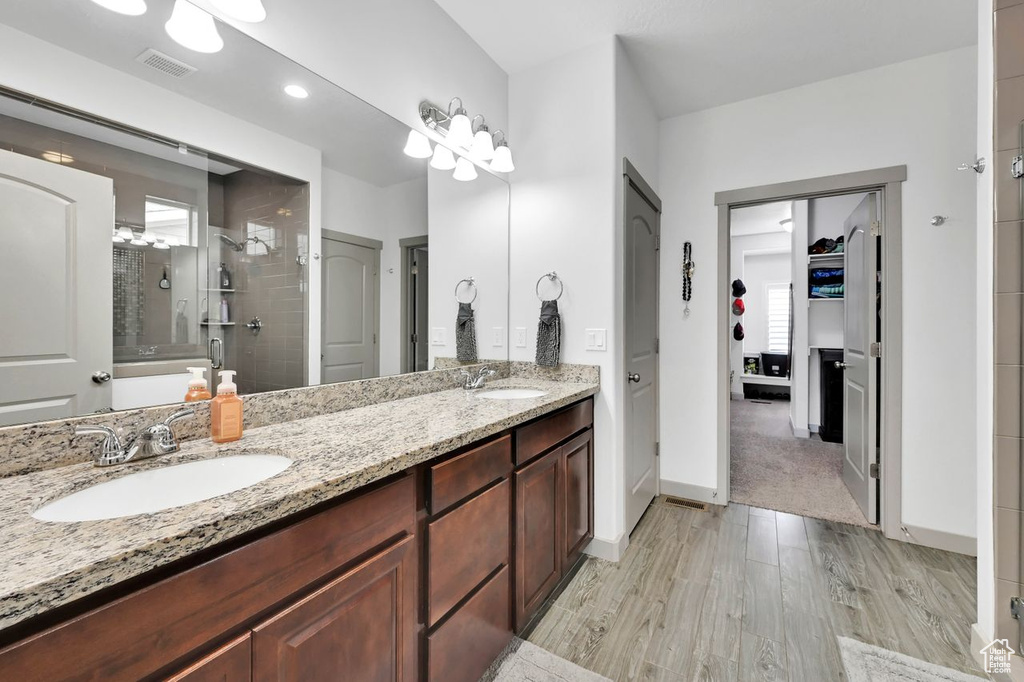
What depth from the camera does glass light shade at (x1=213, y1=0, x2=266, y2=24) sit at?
1.24m

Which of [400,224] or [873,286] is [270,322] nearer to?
[400,224]

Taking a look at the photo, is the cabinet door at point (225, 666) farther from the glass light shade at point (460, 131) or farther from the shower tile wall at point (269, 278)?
the glass light shade at point (460, 131)

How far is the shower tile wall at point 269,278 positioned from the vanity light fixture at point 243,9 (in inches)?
17.9

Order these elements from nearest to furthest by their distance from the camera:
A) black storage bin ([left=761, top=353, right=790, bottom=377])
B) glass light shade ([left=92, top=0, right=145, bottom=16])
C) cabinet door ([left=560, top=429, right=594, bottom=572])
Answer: glass light shade ([left=92, top=0, right=145, bottom=16]) → cabinet door ([left=560, top=429, right=594, bottom=572]) → black storage bin ([left=761, top=353, right=790, bottom=377])

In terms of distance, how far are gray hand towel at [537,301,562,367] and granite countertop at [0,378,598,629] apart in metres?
0.82

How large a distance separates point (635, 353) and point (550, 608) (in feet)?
4.66

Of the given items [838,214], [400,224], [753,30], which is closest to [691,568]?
[400,224]

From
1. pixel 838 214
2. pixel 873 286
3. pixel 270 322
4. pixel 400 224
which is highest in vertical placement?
pixel 838 214

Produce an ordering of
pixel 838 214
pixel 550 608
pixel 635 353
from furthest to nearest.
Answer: pixel 838 214 < pixel 635 353 < pixel 550 608

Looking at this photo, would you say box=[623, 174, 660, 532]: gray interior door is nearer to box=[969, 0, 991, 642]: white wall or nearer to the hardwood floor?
the hardwood floor

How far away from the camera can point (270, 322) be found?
54.3 inches

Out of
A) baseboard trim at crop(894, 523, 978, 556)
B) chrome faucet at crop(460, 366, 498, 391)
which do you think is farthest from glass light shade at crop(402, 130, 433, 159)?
baseboard trim at crop(894, 523, 978, 556)

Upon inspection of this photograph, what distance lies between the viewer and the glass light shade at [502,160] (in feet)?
7.66

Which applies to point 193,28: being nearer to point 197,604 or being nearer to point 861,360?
point 197,604
